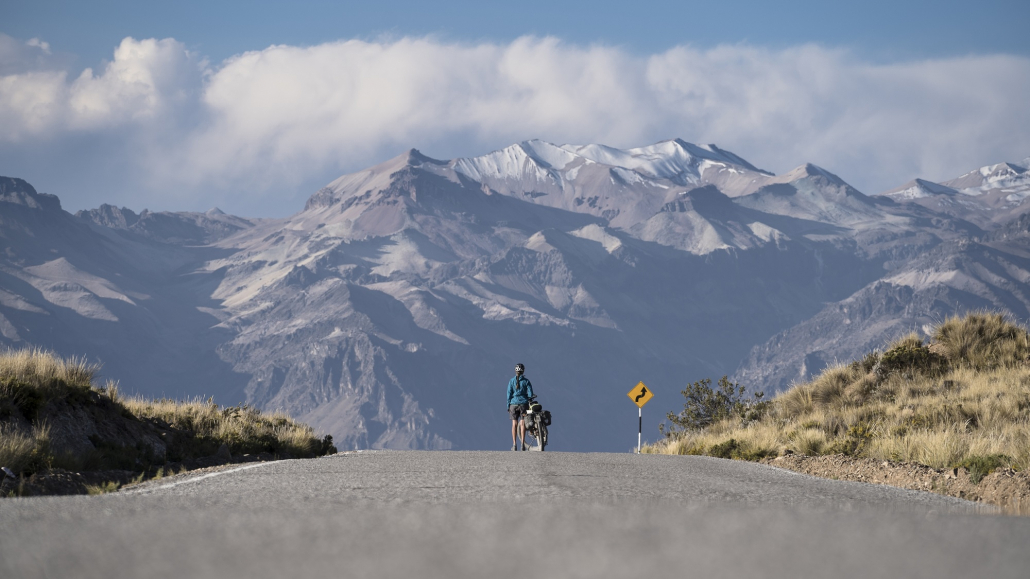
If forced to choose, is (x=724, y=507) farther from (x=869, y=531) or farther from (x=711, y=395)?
(x=711, y=395)

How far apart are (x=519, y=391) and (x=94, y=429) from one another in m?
9.55

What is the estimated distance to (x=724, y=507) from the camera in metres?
6.50

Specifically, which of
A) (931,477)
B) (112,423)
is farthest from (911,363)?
(112,423)

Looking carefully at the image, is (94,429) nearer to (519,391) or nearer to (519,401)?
(519,401)

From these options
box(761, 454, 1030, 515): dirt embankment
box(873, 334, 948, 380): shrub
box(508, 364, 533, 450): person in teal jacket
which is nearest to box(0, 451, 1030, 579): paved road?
box(761, 454, 1030, 515): dirt embankment

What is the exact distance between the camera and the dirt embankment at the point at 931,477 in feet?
26.3

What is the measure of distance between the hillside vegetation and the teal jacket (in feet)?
15.8

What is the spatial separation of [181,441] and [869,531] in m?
10.8

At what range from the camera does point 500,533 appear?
482 cm

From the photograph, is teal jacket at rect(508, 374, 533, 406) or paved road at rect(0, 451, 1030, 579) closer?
paved road at rect(0, 451, 1030, 579)

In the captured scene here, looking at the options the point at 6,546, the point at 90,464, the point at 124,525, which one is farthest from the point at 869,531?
the point at 90,464

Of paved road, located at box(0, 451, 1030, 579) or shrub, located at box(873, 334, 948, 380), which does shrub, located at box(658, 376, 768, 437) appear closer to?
shrub, located at box(873, 334, 948, 380)

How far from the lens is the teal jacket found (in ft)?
63.2

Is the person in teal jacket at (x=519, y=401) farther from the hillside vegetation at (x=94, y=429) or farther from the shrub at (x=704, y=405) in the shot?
the shrub at (x=704, y=405)
